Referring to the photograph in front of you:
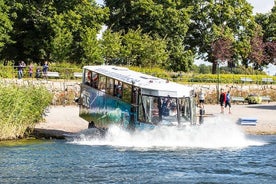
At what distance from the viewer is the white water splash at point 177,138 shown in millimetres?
32438

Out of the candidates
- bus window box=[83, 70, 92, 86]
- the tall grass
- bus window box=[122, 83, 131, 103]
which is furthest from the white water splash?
bus window box=[83, 70, 92, 86]

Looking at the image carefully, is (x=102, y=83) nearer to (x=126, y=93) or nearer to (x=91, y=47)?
(x=126, y=93)

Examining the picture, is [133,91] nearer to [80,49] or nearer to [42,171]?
[42,171]

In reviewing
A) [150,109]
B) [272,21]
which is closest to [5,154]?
[150,109]

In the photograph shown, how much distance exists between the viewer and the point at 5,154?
95.1 ft

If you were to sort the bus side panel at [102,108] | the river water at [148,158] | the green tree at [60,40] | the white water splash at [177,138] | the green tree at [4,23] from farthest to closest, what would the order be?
1. the green tree at [60,40]
2. the green tree at [4,23]
3. the bus side panel at [102,108]
4. the white water splash at [177,138]
5. the river water at [148,158]

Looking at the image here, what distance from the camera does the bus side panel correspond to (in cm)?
3406

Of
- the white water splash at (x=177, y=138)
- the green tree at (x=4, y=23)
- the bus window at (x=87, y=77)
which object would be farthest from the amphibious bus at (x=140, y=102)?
the green tree at (x=4, y=23)

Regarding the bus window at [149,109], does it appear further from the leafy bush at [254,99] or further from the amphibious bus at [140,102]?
the leafy bush at [254,99]

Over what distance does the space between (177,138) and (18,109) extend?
30.2 ft

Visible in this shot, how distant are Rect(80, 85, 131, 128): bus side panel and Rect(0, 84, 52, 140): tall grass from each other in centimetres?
251

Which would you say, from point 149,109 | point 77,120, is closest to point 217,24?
point 77,120

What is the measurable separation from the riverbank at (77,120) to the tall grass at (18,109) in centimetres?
153

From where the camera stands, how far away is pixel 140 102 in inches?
1298
